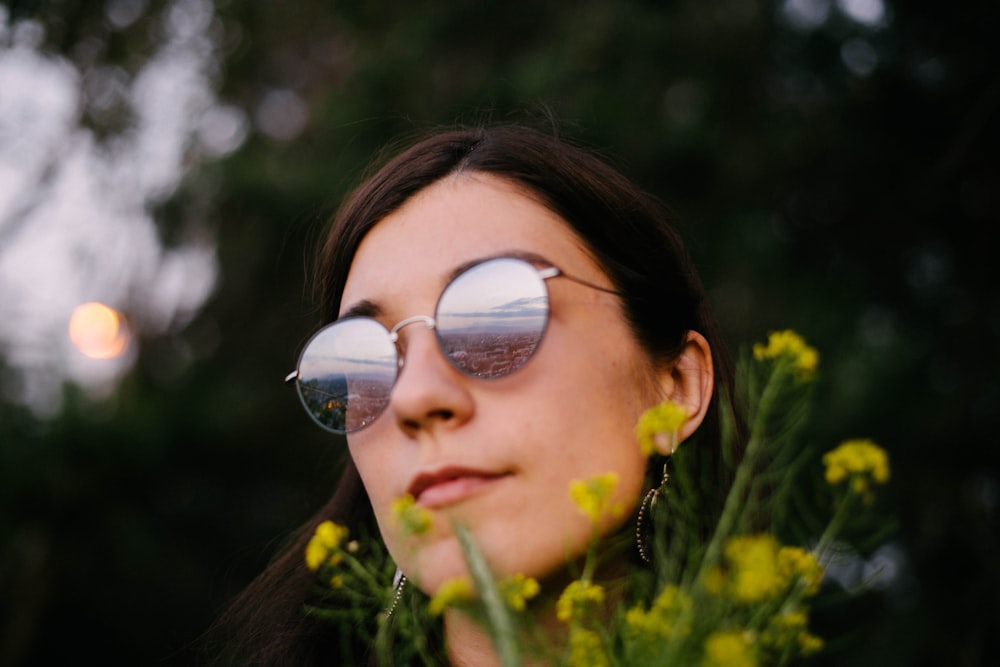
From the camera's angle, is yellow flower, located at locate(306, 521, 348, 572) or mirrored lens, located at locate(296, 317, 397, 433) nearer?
yellow flower, located at locate(306, 521, 348, 572)

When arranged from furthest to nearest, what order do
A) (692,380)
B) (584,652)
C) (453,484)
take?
1. (692,380)
2. (453,484)
3. (584,652)

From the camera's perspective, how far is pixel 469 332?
141 centimetres

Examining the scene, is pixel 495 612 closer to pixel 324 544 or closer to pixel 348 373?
pixel 324 544

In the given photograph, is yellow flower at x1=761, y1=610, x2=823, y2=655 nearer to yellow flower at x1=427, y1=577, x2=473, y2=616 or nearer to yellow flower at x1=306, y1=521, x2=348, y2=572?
yellow flower at x1=427, y1=577, x2=473, y2=616

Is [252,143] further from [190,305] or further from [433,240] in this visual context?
[433,240]

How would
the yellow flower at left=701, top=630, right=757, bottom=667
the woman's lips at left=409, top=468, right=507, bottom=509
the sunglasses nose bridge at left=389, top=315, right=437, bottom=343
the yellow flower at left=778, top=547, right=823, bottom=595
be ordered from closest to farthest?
the yellow flower at left=701, top=630, right=757, bottom=667 → the yellow flower at left=778, top=547, right=823, bottom=595 → the woman's lips at left=409, top=468, right=507, bottom=509 → the sunglasses nose bridge at left=389, top=315, right=437, bottom=343

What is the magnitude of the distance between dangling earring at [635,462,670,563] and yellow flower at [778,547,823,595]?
57cm

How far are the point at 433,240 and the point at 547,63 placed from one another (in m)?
2.73

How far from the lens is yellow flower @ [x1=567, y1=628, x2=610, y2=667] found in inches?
35.2

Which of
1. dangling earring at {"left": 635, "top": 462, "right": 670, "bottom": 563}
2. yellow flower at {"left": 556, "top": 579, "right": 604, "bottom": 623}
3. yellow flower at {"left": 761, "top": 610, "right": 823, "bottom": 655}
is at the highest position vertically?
dangling earring at {"left": 635, "top": 462, "right": 670, "bottom": 563}

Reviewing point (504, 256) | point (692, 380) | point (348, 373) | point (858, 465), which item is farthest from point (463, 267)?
point (858, 465)

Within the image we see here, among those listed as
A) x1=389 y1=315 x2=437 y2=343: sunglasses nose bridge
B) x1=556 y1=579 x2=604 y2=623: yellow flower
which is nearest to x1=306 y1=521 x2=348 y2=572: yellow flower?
x1=556 y1=579 x2=604 y2=623: yellow flower

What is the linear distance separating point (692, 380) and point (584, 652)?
2.96 feet

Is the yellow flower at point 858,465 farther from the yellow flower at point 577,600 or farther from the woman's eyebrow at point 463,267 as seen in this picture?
the woman's eyebrow at point 463,267
